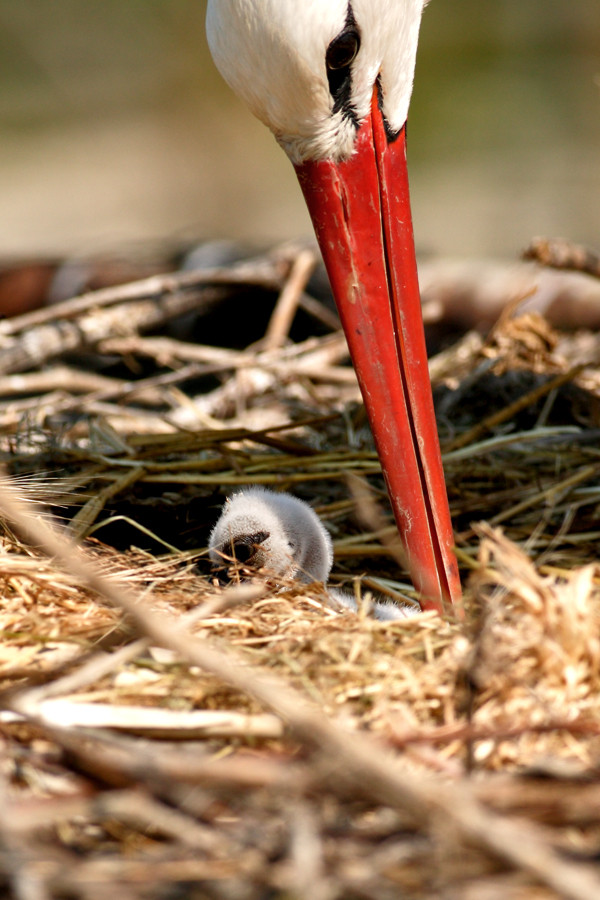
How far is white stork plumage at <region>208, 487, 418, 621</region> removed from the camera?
1.69 meters

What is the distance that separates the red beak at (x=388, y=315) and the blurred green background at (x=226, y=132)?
5.07 metres

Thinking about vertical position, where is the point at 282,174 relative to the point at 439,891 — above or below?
above

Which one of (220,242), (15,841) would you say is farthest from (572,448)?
(220,242)

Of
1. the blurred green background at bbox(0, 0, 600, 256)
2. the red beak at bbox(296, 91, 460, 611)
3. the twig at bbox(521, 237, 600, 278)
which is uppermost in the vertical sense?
the blurred green background at bbox(0, 0, 600, 256)

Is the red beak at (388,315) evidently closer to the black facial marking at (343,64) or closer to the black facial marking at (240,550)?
the black facial marking at (343,64)

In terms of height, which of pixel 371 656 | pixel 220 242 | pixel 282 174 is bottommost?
pixel 371 656

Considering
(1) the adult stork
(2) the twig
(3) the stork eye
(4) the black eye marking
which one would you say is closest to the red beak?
→ (1) the adult stork

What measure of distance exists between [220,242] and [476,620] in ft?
9.82

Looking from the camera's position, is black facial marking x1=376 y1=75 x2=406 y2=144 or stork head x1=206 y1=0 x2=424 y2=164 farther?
black facial marking x1=376 y1=75 x2=406 y2=144

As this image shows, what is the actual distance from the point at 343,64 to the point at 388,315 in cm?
41

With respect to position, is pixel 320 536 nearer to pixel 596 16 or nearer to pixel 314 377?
pixel 314 377

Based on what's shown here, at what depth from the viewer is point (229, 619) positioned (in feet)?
4.27

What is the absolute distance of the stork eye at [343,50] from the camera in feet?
4.85

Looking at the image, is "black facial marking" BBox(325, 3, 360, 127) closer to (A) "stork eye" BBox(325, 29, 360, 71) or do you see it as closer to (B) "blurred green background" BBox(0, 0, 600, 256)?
(A) "stork eye" BBox(325, 29, 360, 71)
